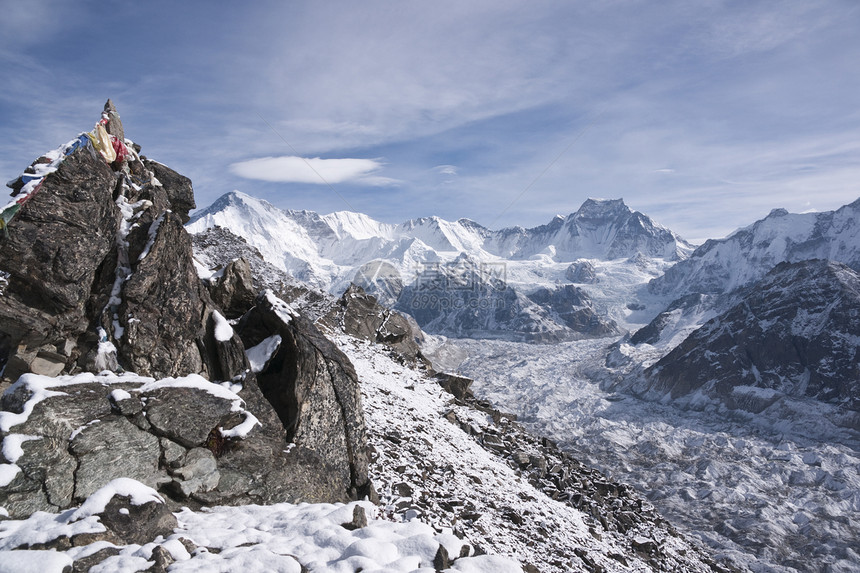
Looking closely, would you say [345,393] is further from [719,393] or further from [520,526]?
[719,393]

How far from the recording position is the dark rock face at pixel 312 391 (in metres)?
15.0

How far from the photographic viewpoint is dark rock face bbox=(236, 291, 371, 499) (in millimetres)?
15047

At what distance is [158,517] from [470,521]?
1012cm

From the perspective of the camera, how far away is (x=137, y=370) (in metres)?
13.3

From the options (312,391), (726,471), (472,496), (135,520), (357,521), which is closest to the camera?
(135,520)

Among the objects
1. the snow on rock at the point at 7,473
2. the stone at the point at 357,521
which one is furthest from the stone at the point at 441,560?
the snow on rock at the point at 7,473

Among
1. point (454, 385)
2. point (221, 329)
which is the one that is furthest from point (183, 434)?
point (454, 385)

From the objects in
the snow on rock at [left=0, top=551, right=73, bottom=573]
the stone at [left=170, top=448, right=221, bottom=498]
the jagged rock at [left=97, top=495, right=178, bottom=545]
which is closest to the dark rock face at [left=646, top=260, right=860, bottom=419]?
the stone at [left=170, top=448, right=221, bottom=498]

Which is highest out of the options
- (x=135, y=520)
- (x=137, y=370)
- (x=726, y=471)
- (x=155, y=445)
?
(x=137, y=370)

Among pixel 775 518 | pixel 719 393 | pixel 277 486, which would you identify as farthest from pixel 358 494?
pixel 719 393

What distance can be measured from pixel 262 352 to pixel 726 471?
12722 centimetres

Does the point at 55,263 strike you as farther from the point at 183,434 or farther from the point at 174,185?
the point at 174,185

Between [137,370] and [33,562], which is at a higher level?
[137,370]

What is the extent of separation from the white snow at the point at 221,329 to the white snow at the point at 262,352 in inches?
42.8
